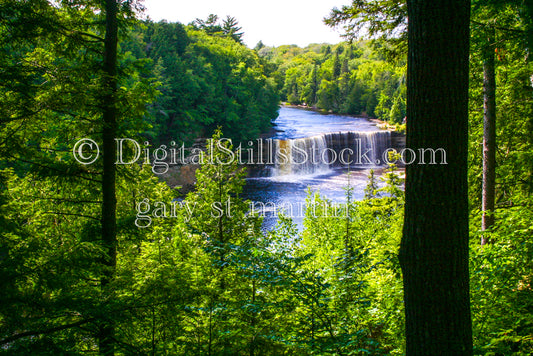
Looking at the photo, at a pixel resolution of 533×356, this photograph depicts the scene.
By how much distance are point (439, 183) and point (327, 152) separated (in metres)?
31.4

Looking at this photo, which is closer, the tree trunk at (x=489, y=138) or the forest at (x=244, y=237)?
the forest at (x=244, y=237)

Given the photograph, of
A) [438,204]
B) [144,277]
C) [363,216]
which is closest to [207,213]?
[144,277]

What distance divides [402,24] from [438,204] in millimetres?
4838

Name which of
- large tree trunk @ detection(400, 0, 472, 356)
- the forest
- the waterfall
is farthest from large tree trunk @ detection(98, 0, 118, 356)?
the waterfall

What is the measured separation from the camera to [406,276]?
270 cm

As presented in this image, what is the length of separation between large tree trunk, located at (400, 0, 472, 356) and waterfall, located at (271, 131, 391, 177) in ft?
95.2

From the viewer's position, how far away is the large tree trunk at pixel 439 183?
98.4 inches

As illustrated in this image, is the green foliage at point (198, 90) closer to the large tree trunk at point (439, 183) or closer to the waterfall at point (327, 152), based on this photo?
the waterfall at point (327, 152)

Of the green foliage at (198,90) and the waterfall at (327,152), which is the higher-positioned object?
the green foliage at (198,90)

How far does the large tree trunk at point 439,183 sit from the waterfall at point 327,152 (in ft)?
95.2

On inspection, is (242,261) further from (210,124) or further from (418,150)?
(210,124)

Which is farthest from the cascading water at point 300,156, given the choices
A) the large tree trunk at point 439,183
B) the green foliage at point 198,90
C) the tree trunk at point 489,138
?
the large tree trunk at point 439,183

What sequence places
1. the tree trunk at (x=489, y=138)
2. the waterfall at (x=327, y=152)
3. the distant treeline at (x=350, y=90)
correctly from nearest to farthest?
the tree trunk at (x=489, y=138) → the waterfall at (x=327, y=152) → the distant treeline at (x=350, y=90)

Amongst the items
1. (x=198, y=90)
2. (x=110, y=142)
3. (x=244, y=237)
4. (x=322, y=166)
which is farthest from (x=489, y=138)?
(x=198, y=90)
